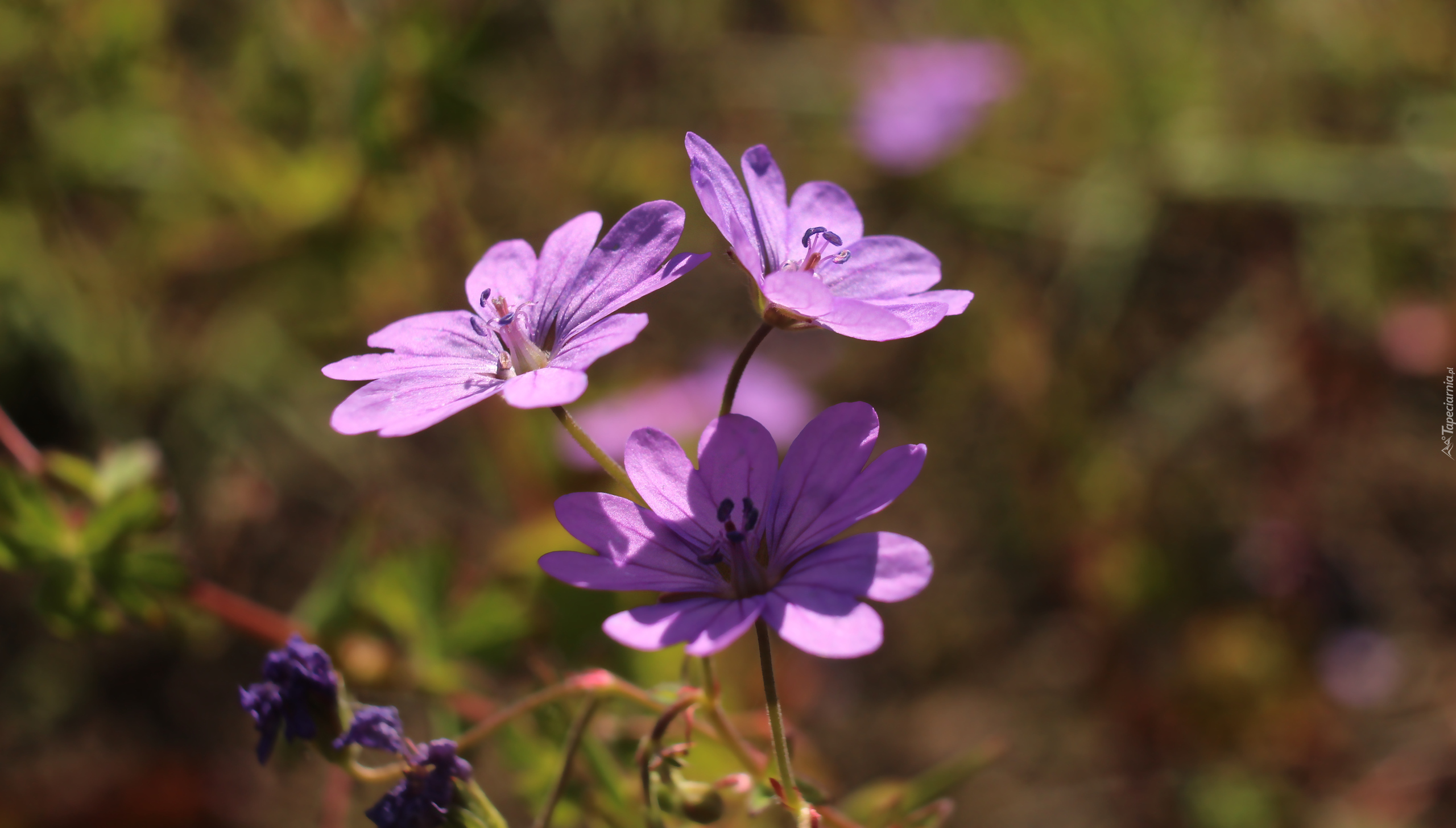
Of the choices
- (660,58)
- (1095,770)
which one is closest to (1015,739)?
(1095,770)

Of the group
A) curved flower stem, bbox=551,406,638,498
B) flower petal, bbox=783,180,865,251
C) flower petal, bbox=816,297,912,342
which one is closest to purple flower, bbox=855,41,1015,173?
flower petal, bbox=783,180,865,251

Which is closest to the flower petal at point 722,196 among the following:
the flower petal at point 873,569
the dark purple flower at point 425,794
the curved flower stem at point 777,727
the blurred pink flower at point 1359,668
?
the flower petal at point 873,569

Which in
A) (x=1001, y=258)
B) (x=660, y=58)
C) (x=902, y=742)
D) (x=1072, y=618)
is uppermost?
(x=660, y=58)

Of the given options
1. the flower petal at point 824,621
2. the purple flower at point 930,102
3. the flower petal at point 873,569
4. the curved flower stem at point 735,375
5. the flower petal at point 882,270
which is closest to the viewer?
the flower petal at point 824,621

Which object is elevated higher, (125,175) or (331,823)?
(125,175)

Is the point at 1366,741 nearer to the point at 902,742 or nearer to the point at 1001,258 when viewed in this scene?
the point at 902,742

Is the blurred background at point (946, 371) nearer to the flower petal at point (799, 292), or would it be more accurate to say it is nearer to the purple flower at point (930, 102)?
the purple flower at point (930, 102)

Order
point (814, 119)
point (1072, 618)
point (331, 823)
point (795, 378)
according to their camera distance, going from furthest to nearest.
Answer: point (814, 119) → point (795, 378) → point (1072, 618) → point (331, 823)

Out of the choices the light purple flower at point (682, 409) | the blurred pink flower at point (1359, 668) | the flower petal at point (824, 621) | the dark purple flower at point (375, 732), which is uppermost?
the flower petal at point (824, 621)
